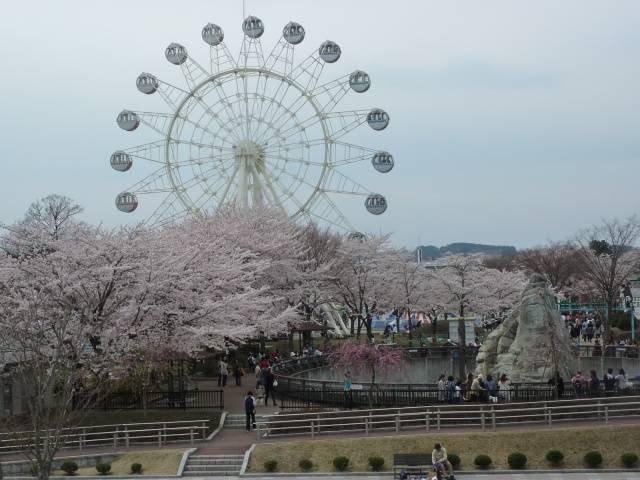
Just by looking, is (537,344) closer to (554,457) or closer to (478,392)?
(478,392)

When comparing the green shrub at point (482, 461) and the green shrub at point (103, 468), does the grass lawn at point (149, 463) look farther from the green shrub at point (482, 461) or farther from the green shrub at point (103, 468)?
the green shrub at point (482, 461)

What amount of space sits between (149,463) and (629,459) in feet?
44.2

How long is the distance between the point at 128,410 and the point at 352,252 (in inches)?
1286

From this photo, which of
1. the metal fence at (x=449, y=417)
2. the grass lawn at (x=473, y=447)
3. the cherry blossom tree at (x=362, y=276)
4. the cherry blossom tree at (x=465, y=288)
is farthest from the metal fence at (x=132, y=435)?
the cherry blossom tree at (x=465, y=288)

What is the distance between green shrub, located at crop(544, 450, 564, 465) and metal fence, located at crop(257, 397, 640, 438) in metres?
2.37

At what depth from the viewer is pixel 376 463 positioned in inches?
1045

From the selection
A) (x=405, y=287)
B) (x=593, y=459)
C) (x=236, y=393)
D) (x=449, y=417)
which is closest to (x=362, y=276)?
(x=405, y=287)

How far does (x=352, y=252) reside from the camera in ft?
211

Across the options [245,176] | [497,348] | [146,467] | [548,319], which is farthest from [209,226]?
[146,467]

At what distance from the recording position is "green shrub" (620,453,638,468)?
26250mm

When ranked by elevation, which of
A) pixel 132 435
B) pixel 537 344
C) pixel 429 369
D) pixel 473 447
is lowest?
pixel 473 447

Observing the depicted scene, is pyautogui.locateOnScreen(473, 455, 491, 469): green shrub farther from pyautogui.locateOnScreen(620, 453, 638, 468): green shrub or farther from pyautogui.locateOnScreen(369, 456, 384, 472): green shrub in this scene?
pyautogui.locateOnScreen(620, 453, 638, 468): green shrub

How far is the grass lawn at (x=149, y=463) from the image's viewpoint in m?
27.5

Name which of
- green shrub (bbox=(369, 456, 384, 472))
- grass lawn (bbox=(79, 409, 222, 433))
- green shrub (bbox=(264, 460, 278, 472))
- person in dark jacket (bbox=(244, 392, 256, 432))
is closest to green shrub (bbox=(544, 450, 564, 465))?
green shrub (bbox=(369, 456, 384, 472))
